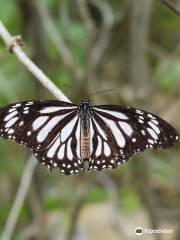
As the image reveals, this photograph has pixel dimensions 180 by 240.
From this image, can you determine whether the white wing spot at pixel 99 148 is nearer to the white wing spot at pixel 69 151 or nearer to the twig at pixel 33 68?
the white wing spot at pixel 69 151

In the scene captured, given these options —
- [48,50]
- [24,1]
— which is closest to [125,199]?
[48,50]

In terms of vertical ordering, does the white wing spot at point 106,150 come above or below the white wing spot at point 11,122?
below

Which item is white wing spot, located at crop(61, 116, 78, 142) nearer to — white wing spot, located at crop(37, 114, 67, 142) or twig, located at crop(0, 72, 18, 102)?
white wing spot, located at crop(37, 114, 67, 142)

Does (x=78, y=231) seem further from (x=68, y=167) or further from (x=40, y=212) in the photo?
(x=68, y=167)

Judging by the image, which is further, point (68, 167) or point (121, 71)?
point (121, 71)

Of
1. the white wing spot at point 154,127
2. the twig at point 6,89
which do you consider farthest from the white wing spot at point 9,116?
the twig at point 6,89
